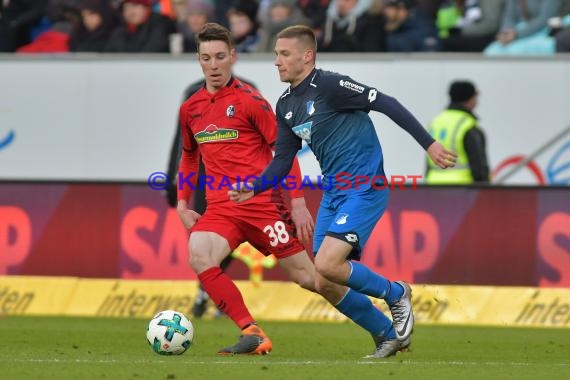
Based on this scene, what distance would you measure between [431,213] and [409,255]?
50 centimetres

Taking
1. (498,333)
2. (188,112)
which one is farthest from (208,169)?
(498,333)

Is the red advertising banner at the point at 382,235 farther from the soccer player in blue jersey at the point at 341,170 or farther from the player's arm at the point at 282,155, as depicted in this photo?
the player's arm at the point at 282,155

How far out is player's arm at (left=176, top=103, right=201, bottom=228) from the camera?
10.4 m

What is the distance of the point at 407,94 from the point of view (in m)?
17.0

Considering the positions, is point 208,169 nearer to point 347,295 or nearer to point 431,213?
point 347,295

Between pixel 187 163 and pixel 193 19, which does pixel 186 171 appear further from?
pixel 193 19

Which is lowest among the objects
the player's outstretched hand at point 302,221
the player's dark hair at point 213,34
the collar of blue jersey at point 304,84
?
the player's outstretched hand at point 302,221

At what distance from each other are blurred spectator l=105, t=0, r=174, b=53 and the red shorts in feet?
27.4

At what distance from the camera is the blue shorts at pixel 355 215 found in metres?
9.35

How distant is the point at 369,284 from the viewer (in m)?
9.51

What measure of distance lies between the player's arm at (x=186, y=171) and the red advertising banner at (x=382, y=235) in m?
3.97

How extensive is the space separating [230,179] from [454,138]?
196 inches

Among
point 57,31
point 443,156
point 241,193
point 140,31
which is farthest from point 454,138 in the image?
point 57,31

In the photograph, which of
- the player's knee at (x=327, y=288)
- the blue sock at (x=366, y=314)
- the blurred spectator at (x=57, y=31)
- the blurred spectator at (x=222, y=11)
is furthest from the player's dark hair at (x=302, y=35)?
the blurred spectator at (x=57, y=31)
